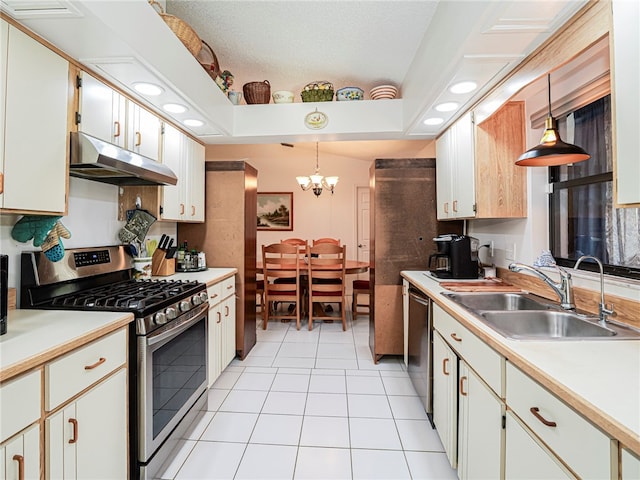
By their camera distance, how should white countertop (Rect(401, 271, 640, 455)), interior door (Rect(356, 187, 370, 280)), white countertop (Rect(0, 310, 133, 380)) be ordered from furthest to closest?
interior door (Rect(356, 187, 370, 280))
white countertop (Rect(0, 310, 133, 380))
white countertop (Rect(401, 271, 640, 455))

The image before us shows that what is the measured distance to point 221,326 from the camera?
8.57ft

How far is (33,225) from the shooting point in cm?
146

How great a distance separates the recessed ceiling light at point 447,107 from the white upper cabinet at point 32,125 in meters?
2.13

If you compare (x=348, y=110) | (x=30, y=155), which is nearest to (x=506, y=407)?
(x=30, y=155)

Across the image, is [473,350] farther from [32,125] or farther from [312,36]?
[312,36]

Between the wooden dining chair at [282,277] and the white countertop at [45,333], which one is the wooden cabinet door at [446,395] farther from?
the wooden dining chair at [282,277]

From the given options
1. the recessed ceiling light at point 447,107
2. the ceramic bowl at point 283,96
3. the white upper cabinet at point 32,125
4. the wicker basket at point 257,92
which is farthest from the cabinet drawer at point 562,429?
the wicker basket at point 257,92

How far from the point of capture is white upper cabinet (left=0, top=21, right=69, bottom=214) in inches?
46.5

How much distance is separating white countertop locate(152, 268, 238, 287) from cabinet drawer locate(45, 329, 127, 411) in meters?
0.92

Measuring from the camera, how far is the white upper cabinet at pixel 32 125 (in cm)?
118

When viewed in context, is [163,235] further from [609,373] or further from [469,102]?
[609,373]

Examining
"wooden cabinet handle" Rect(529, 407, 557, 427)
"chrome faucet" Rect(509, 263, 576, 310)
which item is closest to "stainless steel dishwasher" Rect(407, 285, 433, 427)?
"chrome faucet" Rect(509, 263, 576, 310)

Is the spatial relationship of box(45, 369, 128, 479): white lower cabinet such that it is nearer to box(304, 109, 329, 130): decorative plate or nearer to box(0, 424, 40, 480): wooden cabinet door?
box(0, 424, 40, 480): wooden cabinet door

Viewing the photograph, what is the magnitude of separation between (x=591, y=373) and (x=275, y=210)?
18.3ft
